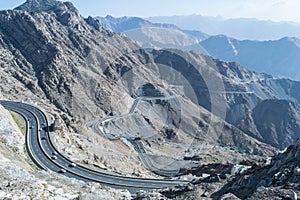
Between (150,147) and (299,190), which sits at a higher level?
(299,190)

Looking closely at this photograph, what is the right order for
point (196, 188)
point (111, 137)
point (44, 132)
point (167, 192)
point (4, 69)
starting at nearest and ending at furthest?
point (196, 188), point (167, 192), point (44, 132), point (111, 137), point (4, 69)

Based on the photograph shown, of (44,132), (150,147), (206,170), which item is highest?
(44,132)

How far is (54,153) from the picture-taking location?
6425cm

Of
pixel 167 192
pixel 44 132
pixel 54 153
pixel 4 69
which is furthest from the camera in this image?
pixel 4 69

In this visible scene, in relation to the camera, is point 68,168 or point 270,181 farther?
point 68,168

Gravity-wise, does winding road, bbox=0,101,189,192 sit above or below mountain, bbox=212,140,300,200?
below

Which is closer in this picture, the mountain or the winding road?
the mountain

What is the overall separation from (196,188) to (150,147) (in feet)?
359

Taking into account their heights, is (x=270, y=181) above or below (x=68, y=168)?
above

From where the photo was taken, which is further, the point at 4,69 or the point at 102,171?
the point at 4,69

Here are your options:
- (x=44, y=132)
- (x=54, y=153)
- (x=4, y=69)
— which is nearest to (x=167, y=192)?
(x=54, y=153)

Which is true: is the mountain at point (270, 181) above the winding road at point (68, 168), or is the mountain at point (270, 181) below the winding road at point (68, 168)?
above

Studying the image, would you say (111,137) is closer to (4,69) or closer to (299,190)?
(4,69)

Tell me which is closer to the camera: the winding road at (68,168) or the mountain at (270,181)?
the mountain at (270,181)
